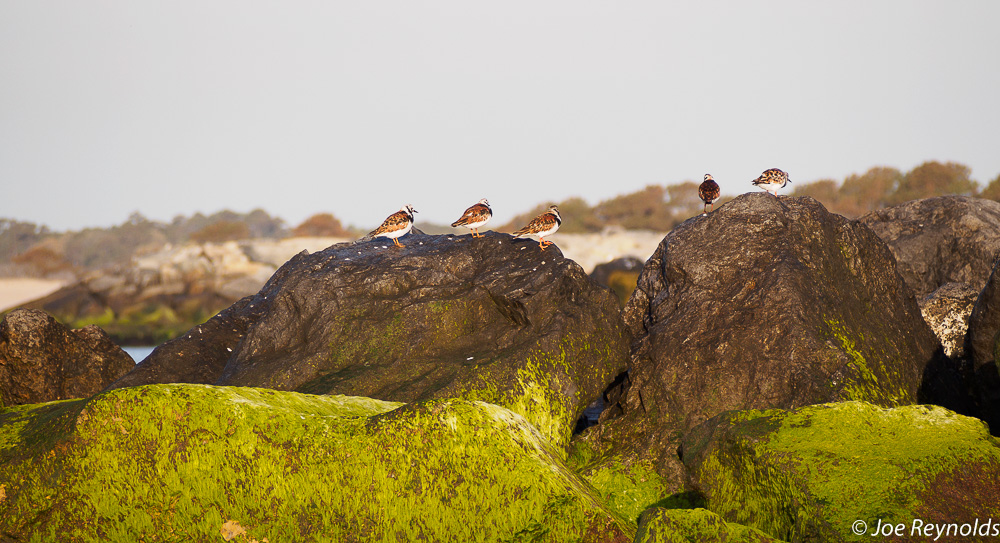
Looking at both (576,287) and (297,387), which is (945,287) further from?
(297,387)

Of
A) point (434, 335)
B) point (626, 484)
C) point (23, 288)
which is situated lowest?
point (626, 484)

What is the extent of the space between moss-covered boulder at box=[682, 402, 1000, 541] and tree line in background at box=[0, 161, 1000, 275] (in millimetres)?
38935

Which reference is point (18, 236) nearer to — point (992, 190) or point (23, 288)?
point (23, 288)

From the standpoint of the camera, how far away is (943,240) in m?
17.5

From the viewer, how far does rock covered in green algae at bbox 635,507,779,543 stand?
6.12 meters

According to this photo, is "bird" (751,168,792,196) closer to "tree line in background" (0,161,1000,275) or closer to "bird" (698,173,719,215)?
"bird" (698,173,719,215)

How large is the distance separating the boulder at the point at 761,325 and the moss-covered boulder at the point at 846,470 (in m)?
1.93

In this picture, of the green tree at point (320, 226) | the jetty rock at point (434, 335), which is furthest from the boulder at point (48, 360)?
the green tree at point (320, 226)

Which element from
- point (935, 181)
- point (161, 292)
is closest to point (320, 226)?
point (161, 292)

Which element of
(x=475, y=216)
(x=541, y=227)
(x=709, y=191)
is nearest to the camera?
(x=541, y=227)

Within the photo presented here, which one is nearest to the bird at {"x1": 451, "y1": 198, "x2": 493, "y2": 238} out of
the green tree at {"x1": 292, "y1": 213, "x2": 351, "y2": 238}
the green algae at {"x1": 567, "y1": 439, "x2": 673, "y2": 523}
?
the green algae at {"x1": 567, "y1": 439, "x2": 673, "y2": 523}

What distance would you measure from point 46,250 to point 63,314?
5382 centimetres

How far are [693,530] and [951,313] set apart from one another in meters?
9.98

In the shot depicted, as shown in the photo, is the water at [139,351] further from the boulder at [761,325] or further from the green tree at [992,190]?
the green tree at [992,190]
